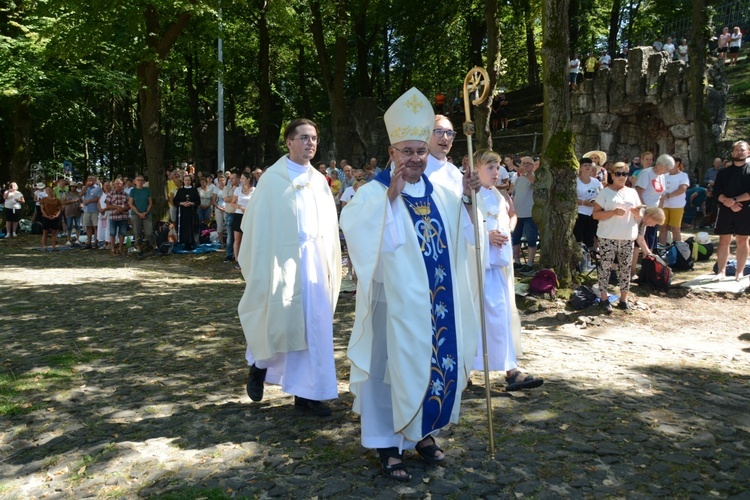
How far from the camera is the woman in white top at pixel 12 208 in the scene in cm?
2320

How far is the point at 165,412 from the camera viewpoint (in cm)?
588

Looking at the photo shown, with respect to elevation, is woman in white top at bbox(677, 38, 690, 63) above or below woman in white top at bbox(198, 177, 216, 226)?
above

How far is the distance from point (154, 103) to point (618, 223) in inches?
510

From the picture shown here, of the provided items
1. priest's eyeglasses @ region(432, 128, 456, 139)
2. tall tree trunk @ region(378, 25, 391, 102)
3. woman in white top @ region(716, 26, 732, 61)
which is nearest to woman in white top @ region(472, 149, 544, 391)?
priest's eyeglasses @ region(432, 128, 456, 139)

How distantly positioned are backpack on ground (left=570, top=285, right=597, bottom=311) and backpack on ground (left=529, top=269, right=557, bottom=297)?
1.15 ft

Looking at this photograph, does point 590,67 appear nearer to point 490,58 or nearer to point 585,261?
point 490,58

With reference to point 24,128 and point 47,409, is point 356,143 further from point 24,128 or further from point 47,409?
point 47,409

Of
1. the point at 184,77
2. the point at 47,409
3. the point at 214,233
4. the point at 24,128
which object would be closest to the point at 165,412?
the point at 47,409

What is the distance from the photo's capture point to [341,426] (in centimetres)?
545

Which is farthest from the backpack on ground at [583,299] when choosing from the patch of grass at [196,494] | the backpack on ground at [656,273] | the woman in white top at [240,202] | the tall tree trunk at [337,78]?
the tall tree trunk at [337,78]

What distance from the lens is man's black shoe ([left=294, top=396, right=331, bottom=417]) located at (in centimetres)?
570

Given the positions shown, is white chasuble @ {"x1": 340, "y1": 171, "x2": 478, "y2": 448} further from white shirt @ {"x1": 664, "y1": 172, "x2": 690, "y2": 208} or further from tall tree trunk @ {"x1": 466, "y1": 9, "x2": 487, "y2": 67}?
tall tree trunk @ {"x1": 466, "y1": 9, "x2": 487, "y2": 67}

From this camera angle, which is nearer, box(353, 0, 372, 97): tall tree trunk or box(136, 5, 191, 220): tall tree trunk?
box(136, 5, 191, 220): tall tree trunk

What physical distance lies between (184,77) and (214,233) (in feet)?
65.5
